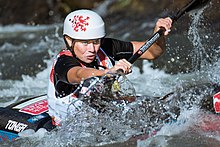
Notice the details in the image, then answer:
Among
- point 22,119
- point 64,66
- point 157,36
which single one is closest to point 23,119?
point 22,119

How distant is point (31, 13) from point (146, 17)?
2.55m

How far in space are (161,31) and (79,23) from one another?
74cm

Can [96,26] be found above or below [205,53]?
above

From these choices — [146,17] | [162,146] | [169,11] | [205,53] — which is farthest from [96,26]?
[146,17]

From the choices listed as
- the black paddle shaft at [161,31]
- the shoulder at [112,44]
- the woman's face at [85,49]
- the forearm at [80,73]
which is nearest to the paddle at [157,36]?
the black paddle shaft at [161,31]

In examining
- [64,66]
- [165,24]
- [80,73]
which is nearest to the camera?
[80,73]

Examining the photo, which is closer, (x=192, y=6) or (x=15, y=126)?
(x=15, y=126)

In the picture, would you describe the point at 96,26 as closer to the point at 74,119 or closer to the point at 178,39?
the point at 74,119

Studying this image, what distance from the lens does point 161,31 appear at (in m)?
5.04

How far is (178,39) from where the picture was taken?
8570 millimetres

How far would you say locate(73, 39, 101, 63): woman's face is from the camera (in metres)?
4.72

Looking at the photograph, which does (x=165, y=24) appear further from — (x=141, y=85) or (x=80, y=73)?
(x=141, y=85)

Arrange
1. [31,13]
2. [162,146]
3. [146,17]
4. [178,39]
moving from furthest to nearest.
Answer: [31,13] → [146,17] → [178,39] → [162,146]

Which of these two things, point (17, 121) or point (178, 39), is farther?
point (178, 39)
